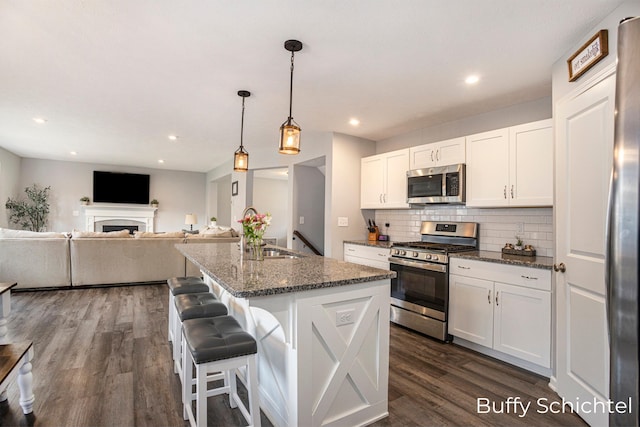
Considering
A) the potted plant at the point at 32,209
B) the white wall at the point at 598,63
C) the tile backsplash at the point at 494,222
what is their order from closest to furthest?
the white wall at the point at 598,63 → the tile backsplash at the point at 494,222 → the potted plant at the point at 32,209

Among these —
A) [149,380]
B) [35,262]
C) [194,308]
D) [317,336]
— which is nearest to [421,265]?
[317,336]

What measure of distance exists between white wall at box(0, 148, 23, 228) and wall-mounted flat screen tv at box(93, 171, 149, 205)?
4.98 feet

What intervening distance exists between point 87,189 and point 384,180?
27.3 ft

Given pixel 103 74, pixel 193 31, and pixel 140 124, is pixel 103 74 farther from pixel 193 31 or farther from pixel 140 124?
pixel 140 124

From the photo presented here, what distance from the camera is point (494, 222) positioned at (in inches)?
134

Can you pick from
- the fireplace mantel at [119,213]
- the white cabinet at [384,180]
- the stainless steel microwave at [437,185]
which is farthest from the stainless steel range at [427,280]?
the fireplace mantel at [119,213]

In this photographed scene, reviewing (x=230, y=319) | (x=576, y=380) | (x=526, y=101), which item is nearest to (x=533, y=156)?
(x=526, y=101)

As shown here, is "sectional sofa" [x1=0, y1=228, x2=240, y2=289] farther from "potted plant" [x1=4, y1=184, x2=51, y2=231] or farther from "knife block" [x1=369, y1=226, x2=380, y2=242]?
"potted plant" [x1=4, y1=184, x2=51, y2=231]

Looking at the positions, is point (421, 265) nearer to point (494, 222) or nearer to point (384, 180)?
point (494, 222)

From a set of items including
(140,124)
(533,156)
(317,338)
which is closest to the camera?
(317,338)

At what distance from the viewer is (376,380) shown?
1.93m

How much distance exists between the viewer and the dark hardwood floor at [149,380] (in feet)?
6.27

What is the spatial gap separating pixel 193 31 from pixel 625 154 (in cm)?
238

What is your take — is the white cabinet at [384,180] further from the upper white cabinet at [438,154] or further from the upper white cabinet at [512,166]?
the upper white cabinet at [512,166]
